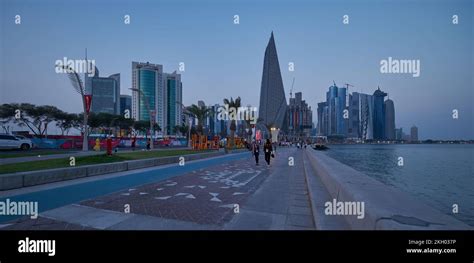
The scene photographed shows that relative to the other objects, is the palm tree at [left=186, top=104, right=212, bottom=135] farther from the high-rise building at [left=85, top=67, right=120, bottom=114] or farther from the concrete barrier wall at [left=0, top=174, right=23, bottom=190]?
the concrete barrier wall at [left=0, top=174, right=23, bottom=190]

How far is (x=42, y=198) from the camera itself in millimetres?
7230

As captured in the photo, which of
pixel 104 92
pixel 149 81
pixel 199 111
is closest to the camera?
pixel 199 111

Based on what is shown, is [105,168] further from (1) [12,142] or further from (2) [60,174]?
(1) [12,142]

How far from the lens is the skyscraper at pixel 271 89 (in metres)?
143

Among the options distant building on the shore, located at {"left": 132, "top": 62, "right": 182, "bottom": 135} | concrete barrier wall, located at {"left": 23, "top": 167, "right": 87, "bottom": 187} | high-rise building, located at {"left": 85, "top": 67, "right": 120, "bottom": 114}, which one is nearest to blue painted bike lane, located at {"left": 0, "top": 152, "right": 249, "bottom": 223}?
concrete barrier wall, located at {"left": 23, "top": 167, "right": 87, "bottom": 187}

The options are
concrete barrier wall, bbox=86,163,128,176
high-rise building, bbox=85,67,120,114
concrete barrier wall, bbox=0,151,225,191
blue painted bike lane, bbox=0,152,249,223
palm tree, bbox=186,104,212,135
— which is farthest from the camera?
high-rise building, bbox=85,67,120,114

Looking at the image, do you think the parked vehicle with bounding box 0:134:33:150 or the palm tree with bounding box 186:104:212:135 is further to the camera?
the palm tree with bounding box 186:104:212:135

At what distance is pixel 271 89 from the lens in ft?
470

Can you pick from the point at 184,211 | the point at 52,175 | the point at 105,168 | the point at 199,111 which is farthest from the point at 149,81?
the point at 184,211

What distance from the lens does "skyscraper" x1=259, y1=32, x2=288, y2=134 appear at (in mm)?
143125

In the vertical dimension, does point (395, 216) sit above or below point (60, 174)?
above
